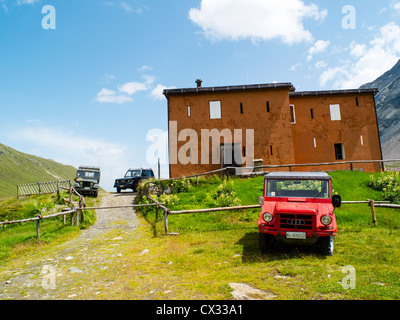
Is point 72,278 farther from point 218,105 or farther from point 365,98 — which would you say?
point 365,98

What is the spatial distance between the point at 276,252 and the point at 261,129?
1621 cm

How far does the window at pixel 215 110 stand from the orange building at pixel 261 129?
8cm

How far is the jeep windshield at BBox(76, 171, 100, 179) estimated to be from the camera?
23797 millimetres

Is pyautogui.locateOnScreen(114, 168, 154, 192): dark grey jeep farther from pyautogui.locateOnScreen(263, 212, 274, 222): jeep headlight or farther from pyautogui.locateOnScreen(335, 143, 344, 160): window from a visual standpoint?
pyautogui.locateOnScreen(263, 212, 274, 222): jeep headlight

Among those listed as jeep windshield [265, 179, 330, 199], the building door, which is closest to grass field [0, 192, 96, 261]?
jeep windshield [265, 179, 330, 199]

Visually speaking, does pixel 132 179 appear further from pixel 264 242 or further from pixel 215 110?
pixel 264 242

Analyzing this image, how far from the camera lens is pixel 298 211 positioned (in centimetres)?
662

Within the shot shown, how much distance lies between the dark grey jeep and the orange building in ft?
18.2

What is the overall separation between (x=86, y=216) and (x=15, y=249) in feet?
16.2

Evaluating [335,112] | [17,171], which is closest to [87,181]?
[335,112]

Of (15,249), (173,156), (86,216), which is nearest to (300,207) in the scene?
(15,249)

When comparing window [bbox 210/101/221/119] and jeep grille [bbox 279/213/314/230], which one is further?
window [bbox 210/101/221/119]

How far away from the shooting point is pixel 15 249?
9492 mm
